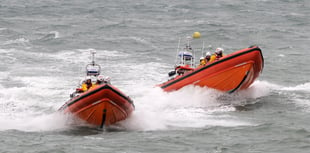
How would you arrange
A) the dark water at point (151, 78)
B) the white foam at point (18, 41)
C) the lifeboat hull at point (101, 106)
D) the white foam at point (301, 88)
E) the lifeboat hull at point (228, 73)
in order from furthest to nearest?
1. the white foam at point (18, 41)
2. the white foam at point (301, 88)
3. the lifeboat hull at point (228, 73)
4. the lifeboat hull at point (101, 106)
5. the dark water at point (151, 78)

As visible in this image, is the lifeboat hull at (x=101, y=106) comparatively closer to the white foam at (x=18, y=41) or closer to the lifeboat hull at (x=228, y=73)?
the lifeboat hull at (x=228, y=73)

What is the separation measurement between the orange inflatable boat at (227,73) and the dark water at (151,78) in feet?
0.99

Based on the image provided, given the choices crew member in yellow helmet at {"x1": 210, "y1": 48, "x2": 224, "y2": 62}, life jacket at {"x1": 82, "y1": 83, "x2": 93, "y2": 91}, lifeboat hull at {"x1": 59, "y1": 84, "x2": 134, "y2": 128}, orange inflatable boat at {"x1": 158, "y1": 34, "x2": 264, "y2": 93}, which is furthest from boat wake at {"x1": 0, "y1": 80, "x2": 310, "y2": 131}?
crew member in yellow helmet at {"x1": 210, "y1": 48, "x2": 224, "y2": 62}

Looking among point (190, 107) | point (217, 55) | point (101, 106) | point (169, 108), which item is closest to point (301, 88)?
point (217, 55)

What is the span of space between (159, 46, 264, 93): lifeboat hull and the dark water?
30cm

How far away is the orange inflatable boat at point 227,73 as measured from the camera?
62.5 feet

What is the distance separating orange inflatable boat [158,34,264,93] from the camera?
750 inches

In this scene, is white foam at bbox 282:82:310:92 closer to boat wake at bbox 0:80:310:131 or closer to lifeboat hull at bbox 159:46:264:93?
boat wake at bbox 0:80:310:131

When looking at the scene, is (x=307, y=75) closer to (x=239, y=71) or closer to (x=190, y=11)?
(x=239, y=71)

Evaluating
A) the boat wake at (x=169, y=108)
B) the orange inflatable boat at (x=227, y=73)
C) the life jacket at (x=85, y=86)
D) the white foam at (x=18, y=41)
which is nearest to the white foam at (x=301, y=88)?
the boat wake at (x=169, y=108)

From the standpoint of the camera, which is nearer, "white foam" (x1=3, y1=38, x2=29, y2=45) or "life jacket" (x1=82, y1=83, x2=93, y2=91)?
"life jacket" (x1=82, y1=83, x2=93, y2=91)

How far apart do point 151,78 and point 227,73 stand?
5.27 meters

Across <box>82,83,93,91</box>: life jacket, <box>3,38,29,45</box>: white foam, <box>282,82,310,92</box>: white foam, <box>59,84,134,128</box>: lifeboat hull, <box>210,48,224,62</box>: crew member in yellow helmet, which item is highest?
<box>3,38,29,45</box>: white foam

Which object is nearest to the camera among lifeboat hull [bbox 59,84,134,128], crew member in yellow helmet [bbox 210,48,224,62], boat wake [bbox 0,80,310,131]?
lifeboat hull [bbox 59,84,134,128]
